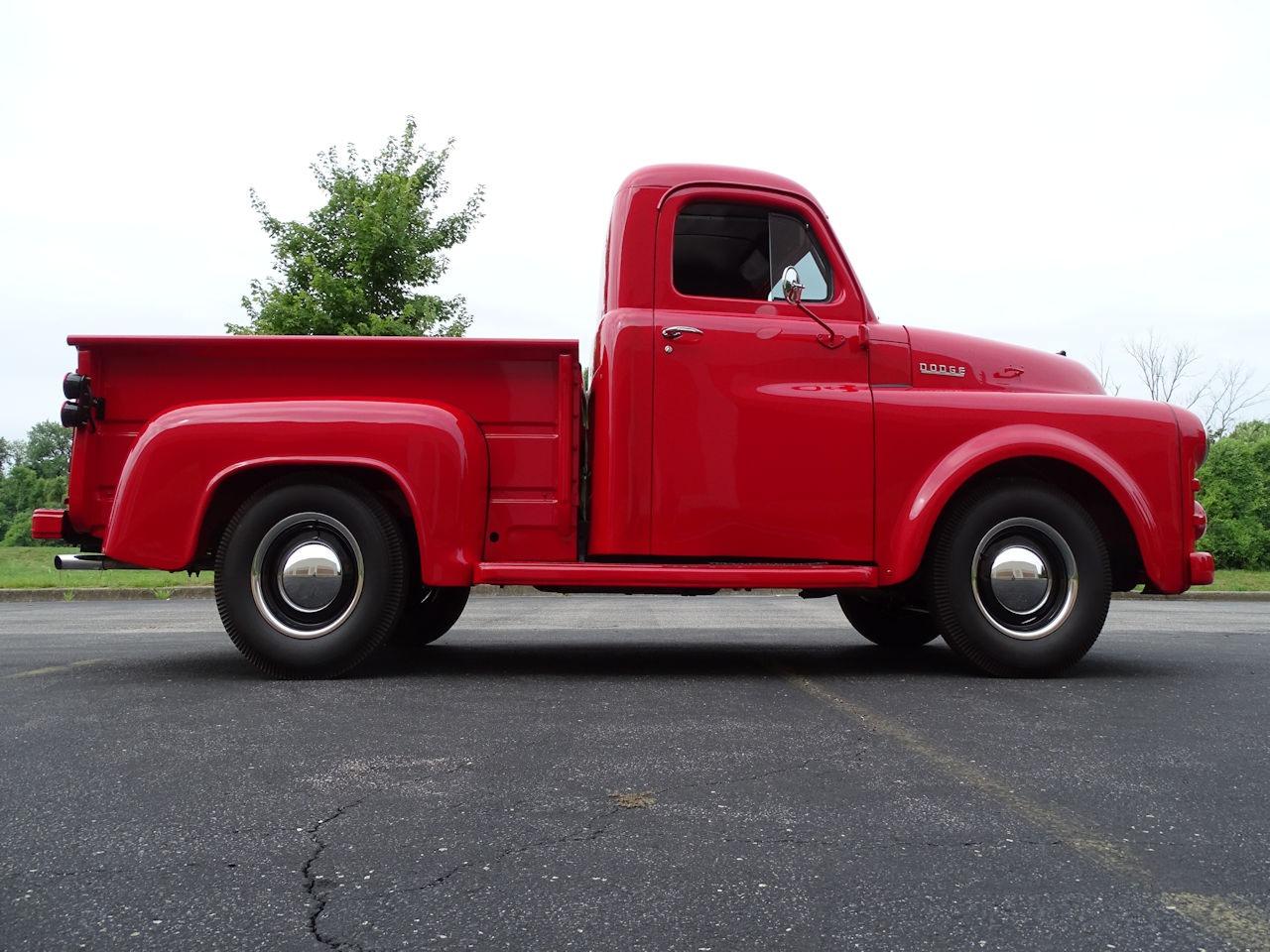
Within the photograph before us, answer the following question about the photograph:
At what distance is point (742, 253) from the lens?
16.6ft

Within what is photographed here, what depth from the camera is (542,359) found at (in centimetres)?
462

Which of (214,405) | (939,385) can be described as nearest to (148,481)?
(214,405)

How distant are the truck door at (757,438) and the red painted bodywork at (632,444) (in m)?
0.01

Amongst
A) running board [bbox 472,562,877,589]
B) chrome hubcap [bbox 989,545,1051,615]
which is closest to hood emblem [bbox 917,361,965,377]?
chrome hubcap [bbox 989,545,1051,615]

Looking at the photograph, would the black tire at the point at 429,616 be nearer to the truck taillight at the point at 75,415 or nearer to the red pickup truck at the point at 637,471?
the red pickup truck at the point at 637,471

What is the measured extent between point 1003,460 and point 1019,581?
57 centimetres

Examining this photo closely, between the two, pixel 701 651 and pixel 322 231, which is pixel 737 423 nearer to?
pixel 701 651

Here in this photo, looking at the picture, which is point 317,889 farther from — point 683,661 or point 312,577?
point 683,661

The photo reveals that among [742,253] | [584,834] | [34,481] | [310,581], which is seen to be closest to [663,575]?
[310,581]

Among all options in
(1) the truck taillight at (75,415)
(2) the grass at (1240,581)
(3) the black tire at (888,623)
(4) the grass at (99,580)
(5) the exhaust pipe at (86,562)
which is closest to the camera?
(1) the truck taillight at (75,415)

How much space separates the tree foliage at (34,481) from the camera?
2672 inches

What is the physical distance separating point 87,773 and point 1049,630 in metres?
3.91

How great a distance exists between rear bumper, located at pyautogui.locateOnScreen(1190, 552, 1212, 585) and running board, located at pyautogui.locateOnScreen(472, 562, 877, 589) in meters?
1.55

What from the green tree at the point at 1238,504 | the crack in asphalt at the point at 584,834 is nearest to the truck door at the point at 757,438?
the crack in asphalt at the point at 584,834
